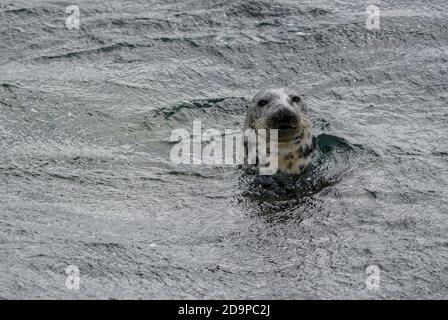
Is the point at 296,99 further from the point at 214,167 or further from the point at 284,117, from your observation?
the point at 214,167

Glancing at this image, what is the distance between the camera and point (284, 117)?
8602 millimetres

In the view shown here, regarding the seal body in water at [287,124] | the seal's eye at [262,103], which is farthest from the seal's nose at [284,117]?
the seal's eye at [262,103]

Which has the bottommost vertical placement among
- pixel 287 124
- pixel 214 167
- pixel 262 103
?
pixel 214 167

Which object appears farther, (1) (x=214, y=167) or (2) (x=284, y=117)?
(1) (x=214, y=167)

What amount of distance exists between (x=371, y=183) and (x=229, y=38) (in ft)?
12.6

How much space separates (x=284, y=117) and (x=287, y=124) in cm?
8

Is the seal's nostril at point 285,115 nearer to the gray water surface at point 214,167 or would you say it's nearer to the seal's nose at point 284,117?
the seal's nose at point 284,117

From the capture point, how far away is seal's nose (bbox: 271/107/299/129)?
8.59m

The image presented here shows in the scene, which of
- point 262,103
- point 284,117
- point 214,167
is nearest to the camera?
point 284,117

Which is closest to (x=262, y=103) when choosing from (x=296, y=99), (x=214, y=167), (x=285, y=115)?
(x=296, y=99)

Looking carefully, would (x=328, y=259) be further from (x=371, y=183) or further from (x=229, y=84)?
(x=229, y=84)

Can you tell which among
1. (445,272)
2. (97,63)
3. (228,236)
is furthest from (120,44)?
(445,272)

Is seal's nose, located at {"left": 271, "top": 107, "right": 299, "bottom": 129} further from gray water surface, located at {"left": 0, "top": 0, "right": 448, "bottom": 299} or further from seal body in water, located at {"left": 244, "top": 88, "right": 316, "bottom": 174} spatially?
gray water surface, located at {"left": 0, "top": 0, "right": 448, "bottom": 299}

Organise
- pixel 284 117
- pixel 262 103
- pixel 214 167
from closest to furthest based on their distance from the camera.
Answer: pixel 284 117
pixel 262 103
pixel 214 167
